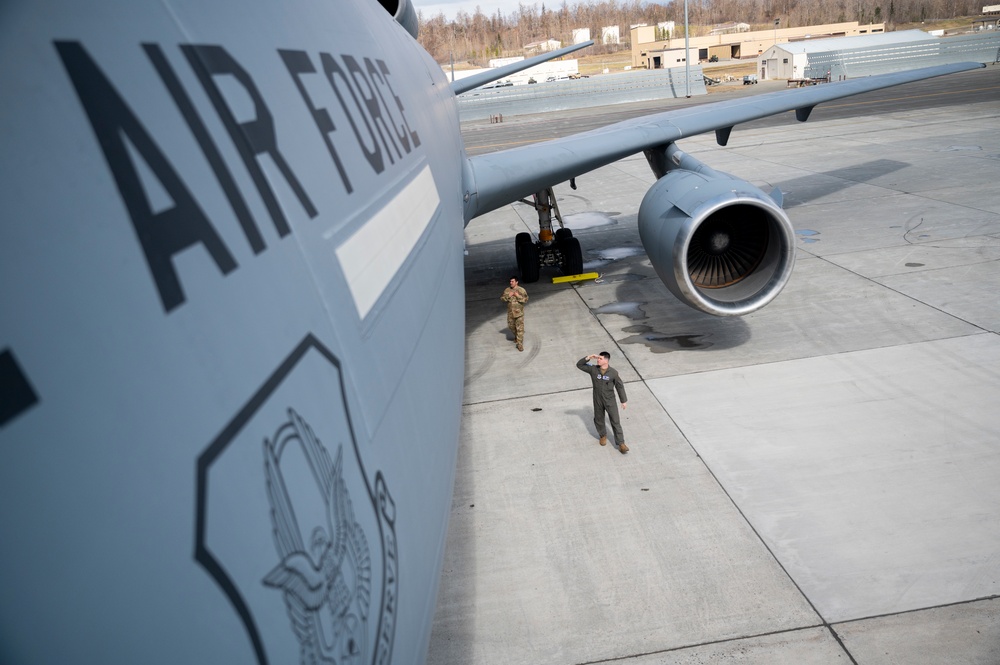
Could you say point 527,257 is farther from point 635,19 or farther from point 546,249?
point 635,19

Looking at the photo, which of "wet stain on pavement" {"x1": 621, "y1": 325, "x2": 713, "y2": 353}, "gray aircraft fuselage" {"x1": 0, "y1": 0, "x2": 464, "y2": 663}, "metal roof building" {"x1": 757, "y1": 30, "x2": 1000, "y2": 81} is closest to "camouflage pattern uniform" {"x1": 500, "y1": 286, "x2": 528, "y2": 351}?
"wet stain on pavement" {"x1": 621, "y1": 325, "x2": 713, "y2": 353}

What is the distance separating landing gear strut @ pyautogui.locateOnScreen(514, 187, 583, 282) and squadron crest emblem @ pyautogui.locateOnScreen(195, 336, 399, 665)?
11742 millimetres

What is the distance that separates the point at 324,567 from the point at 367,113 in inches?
89.4

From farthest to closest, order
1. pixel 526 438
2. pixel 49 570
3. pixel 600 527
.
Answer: pixel 526 438 < pixel 600 527 < pixel 49 570

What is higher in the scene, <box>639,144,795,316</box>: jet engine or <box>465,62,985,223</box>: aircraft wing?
<box>465,62,985,223</box>: aircraft wing

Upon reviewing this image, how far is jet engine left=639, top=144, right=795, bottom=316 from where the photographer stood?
9.19 m

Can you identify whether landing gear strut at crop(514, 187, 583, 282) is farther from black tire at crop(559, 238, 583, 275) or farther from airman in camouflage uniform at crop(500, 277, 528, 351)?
airman in camouflage uniform at crop(500, 277, 528, 351)

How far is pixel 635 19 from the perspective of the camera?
189 m

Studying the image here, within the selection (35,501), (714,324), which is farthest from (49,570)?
(714,324)

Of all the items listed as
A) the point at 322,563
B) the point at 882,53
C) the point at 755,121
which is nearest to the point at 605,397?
the point at 322,563

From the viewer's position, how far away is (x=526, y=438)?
27.2 feet

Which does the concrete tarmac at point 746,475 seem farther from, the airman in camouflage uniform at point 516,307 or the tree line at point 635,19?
the tree line at point 635,19

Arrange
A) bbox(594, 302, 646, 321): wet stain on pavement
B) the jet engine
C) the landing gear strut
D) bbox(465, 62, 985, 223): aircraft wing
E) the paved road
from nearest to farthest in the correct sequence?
the jet engine, bbox(465, 62, 985, 223): aircraft wing, bbox(594, 302, 646, 321): wet stain on pavement, the landing gear strut, the paved road

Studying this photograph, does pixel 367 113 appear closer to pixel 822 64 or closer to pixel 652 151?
pixel 652 151
